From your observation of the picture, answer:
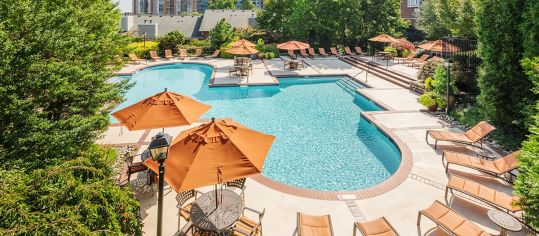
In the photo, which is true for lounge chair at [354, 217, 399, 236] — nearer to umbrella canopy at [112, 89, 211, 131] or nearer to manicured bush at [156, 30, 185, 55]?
umbrella canopy at [112, 89, 211, 131]

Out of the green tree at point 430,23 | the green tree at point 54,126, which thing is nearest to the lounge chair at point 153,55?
the green tree at point 54,126

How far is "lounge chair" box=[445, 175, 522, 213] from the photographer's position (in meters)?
6.89

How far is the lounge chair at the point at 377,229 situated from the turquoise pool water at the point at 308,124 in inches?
125

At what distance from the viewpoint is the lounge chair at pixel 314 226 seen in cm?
602

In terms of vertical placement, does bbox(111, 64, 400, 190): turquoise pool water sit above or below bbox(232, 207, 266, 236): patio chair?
above

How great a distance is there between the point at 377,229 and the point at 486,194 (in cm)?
350

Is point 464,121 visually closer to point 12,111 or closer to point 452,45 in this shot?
point 452,45

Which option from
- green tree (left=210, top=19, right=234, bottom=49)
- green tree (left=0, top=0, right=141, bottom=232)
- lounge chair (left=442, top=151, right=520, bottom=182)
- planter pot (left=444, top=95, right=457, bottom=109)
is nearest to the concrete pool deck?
lounge chair (left=442, top=151, right=520, bottom=182)

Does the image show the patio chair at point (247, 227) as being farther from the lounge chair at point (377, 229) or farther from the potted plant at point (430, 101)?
the potted plant at point (430, 101)

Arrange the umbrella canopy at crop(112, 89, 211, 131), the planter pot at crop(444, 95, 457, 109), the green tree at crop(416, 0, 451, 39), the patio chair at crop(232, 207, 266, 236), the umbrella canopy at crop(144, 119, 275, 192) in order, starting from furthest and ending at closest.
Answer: the green tree at crop(416, 0, 451, 39)
the planter pot at crop(444, 95, 457, 109)
the umbrella canopy at crop(112, 89, 211, 131)
the patio chair at crop(232, 207, 266, 236)
the umbrella canopy at crop(144, 119, 275, 192)

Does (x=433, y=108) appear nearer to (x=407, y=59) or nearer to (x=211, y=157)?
(x=211, y=157)

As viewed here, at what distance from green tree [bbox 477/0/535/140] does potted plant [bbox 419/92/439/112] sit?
2761 mm

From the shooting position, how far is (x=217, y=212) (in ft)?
19.9

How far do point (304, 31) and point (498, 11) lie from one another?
2593cm
